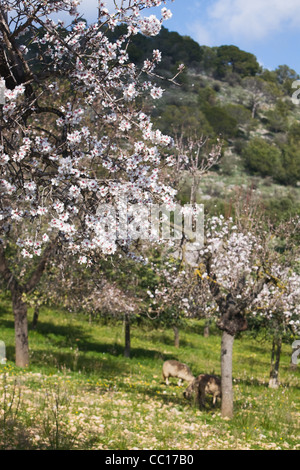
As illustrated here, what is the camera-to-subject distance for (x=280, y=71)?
14612 centimetres

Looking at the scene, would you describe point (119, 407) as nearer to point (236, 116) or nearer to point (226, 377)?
point (226, 377)

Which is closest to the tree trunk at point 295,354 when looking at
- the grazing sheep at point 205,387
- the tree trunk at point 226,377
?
the grazing sheep at point 205,387

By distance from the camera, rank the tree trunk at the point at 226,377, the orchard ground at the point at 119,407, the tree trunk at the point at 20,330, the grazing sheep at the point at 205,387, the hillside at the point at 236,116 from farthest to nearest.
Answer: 1. the hillside at the point at 236,116
2. the tree trunk at the point at 20,330
3. the grazing sheep at the point at 205,387
4. the tree trunk at the point at 226,377
5. the orchard ground at the point at 119,407

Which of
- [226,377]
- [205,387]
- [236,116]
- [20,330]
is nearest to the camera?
[226,377]

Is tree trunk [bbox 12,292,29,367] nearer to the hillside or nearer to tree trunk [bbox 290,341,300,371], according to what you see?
tree trunk [bbox 290,341,300,371]

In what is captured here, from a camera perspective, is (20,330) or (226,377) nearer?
(226,377)

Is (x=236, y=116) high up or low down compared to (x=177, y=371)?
up

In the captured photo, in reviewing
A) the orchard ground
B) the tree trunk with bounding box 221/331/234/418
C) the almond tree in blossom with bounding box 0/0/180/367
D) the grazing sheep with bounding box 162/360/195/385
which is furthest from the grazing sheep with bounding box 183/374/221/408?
the almond tree in blossom with bounding box 0/0/180/367

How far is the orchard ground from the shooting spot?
8055mm

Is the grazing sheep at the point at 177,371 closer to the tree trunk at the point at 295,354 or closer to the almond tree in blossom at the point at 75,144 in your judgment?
the tree trunk at the point at 295,354

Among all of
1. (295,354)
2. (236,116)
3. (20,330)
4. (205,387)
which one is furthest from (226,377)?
(236,116)

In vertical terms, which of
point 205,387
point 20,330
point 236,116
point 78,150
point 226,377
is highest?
point 236,116

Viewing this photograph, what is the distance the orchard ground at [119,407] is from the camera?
8055 mm

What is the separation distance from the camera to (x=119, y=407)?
11148mm
